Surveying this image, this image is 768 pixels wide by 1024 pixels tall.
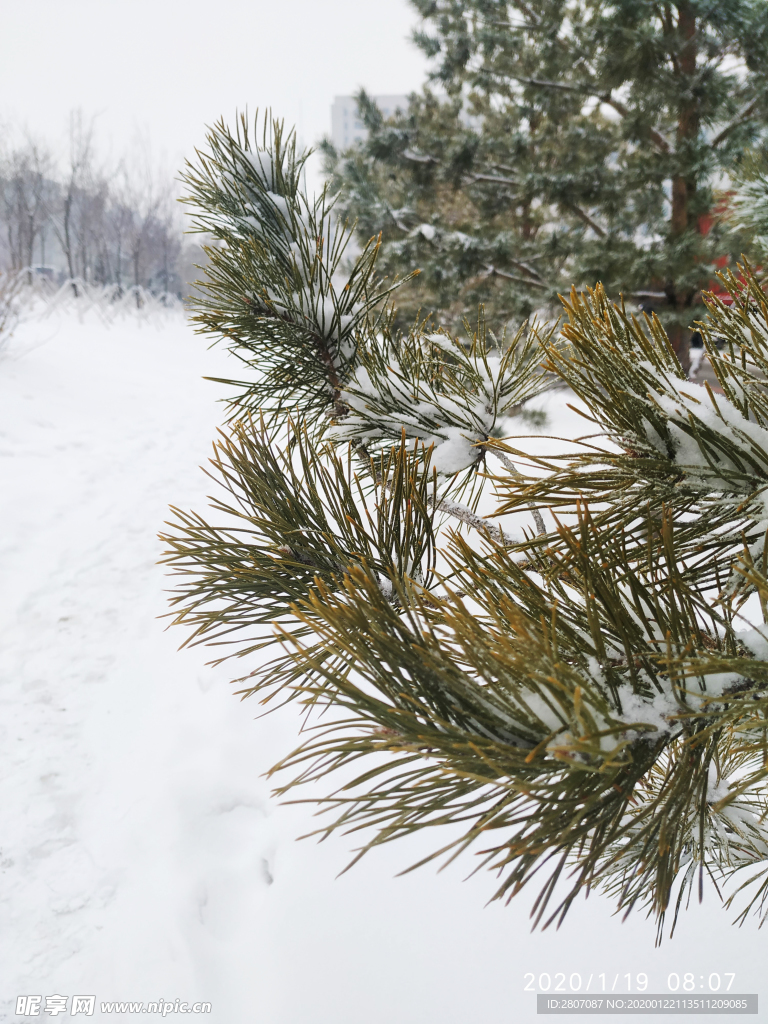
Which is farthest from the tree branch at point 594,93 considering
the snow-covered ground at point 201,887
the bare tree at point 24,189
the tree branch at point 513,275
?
the bare tree at point 24,189

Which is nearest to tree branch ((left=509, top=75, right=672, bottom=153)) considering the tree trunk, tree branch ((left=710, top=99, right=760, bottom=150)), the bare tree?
the tree trunk

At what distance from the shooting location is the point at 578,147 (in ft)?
15.3

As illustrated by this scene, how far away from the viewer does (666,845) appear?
0.43 metres

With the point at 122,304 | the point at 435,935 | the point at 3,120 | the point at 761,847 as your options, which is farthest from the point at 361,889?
the point at 3,120

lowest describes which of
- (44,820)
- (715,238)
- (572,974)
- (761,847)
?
(572,974)

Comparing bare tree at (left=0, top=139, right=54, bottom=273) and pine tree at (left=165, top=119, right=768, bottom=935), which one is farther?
bare tree at (left=0, top=139, right=54, bottom=273)

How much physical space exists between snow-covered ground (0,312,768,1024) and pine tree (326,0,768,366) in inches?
118

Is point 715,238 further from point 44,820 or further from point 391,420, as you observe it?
point 44,820

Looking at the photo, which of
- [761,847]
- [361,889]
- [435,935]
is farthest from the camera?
[361,889]

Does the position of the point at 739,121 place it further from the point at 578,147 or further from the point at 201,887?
the point at 201,887

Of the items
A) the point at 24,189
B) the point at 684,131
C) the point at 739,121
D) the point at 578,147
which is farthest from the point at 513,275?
the point at 24,189

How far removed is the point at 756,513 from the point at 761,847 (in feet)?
3.10

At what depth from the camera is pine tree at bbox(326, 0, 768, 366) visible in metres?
3.73

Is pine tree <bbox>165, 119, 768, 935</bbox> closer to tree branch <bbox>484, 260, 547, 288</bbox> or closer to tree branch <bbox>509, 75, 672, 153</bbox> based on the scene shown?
tree branch <bbox>484, 260, 547, 288</bbox>
